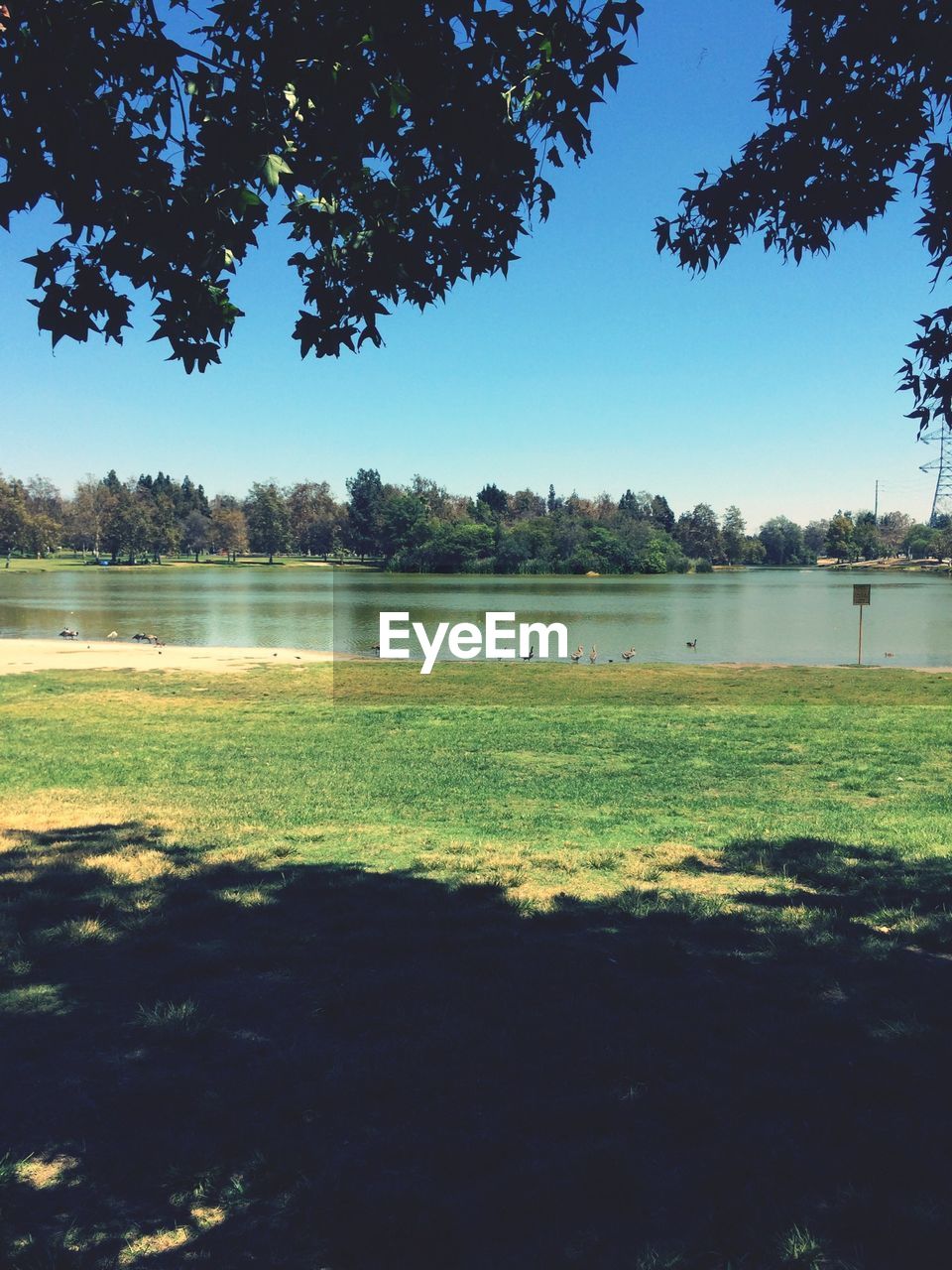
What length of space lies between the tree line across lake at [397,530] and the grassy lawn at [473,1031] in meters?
120

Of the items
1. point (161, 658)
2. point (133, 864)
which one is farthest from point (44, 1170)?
point (161, 658)

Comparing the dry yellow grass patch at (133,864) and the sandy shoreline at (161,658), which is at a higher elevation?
the dry yellow grass patch at (133,864)

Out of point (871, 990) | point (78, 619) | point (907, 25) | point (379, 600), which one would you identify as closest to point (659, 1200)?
point (871, 990)

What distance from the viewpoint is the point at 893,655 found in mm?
31359

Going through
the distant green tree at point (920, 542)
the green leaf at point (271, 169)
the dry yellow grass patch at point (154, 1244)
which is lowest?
the dry yellow grass patch at point (154, 1244)

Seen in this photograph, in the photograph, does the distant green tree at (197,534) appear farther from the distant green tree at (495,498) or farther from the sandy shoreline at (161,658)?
the sandy shoreline at (161,658)

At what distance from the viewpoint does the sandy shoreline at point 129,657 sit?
2511 cm

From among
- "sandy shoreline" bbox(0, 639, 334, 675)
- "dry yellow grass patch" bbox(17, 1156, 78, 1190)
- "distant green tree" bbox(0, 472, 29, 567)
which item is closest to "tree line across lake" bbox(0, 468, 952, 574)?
"distant green tree" bbox(0, 472, 29, 567)

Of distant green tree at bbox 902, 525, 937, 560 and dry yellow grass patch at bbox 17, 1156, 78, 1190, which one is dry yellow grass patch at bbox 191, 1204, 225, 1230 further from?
distant green tree at bbox 902, 525, 937, 560

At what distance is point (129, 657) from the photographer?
27.8 meters

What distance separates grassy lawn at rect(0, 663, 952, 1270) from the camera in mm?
2996

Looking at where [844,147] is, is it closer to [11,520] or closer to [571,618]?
[571,618]

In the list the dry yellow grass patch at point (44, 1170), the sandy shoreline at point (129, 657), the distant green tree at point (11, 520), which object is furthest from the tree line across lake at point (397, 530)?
the dry yellow grass patch at point (44, 1170)

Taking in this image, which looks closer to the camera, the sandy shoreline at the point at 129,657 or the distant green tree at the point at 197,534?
the sandy shoreline at the point at 129,657
